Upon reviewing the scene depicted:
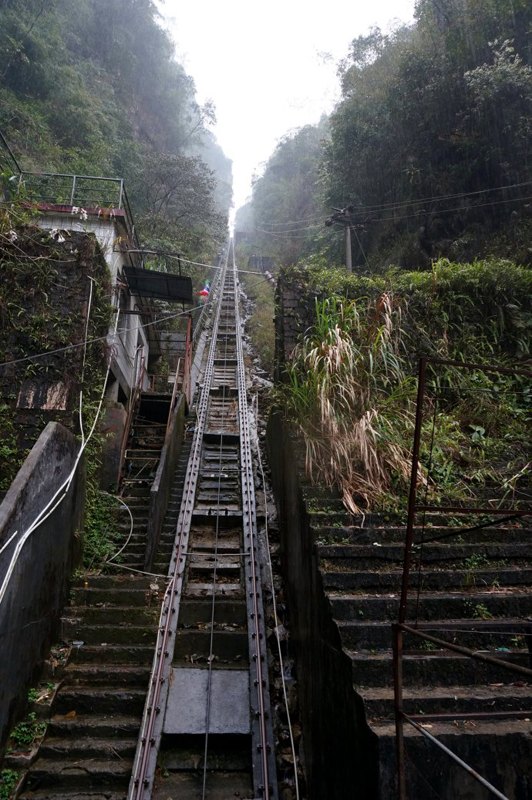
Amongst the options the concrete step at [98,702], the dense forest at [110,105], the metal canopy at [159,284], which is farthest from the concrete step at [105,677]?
the dense forest at [110,105]

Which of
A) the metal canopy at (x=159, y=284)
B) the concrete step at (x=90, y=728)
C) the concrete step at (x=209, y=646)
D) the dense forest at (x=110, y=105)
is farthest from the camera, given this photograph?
the dense forest at (x=110, y=105)

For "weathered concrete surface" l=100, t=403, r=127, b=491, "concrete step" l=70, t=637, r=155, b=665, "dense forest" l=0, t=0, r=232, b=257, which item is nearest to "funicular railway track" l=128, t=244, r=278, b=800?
"concrete step" l=70, t=637, r=155, b=665

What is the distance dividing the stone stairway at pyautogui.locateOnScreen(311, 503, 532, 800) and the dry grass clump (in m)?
0.49

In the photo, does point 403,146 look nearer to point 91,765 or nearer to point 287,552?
point 287,552

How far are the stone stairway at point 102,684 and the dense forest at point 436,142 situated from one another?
9.80m

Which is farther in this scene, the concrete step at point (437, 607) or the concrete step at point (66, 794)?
the concrete step at point (66, 794)

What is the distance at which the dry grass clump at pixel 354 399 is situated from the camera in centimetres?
488

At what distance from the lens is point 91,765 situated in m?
4.10

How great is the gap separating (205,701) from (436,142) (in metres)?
14.2

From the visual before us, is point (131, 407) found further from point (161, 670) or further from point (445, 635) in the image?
point (445, 635)

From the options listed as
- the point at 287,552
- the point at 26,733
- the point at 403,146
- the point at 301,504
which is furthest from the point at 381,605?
the point at 403,146

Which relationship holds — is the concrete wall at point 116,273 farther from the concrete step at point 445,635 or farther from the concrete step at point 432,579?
the concrete step at point 445,635

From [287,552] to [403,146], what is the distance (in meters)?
13.2

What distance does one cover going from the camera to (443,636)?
329 cm
